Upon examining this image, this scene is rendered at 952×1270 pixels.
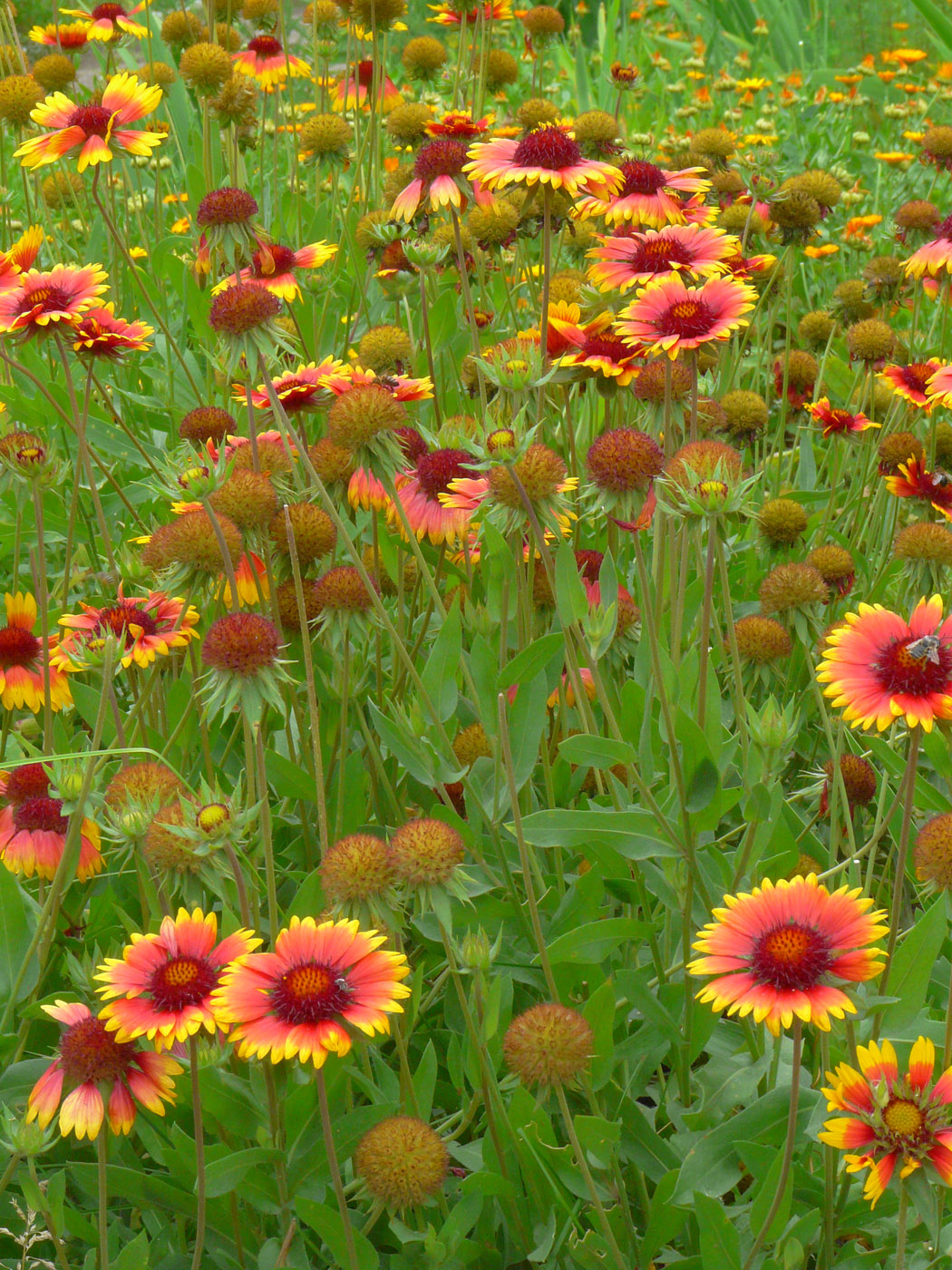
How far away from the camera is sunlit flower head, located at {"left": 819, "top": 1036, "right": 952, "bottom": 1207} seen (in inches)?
34.3

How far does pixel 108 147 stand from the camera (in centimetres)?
186

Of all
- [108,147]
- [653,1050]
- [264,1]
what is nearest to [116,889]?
[653,1050]

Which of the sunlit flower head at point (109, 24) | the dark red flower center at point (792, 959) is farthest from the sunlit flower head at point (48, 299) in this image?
the sunlit flower head at point (109, 24)

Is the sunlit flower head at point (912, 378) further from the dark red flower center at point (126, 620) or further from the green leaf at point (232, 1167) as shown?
the green leaf at point (232, 1167)

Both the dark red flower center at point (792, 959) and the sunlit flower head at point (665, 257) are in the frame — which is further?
the sunlit flower head at point (665, 257)

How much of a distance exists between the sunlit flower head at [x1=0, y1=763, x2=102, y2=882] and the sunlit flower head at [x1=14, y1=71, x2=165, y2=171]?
930mm

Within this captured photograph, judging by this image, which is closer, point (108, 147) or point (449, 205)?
point (449, 205)

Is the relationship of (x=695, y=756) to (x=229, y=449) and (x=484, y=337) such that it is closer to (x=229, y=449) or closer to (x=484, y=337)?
(x=229, y=449)

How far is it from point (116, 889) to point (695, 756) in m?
0.74

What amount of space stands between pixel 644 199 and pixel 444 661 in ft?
2.47

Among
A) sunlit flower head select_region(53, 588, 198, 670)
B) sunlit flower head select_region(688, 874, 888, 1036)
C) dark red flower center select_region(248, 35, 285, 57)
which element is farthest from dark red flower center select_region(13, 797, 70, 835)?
dark red flower center select_region(248, 35, 285, 57)

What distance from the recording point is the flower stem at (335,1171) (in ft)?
3.03

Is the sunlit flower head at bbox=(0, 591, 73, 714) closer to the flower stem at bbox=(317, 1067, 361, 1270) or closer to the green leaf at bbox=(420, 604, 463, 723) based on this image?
the green leaf at bbox=(420, 604, 463, 723)

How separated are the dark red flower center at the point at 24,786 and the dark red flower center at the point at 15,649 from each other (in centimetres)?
21
